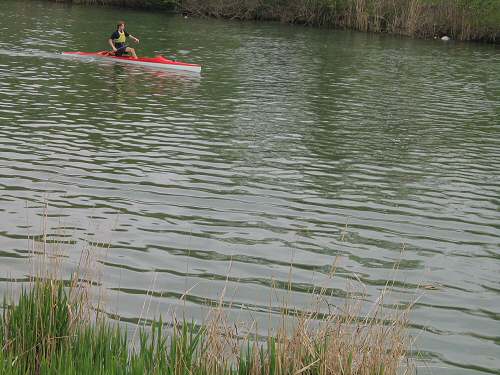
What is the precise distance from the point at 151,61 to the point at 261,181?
13230mm

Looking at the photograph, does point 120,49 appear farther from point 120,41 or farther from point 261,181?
point 261,181

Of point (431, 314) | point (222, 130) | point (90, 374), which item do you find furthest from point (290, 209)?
point (90, 374)

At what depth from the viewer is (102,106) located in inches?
781

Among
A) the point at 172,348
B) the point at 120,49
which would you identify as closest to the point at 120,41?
the point at 120,49

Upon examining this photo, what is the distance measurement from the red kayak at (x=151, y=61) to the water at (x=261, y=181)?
0.27 metres

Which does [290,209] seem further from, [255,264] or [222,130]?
[222,130]

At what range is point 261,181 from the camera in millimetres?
13820

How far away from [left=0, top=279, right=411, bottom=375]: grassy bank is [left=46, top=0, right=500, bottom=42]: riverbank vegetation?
117 ft

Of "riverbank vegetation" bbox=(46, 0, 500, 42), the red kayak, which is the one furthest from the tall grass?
"riverbank vegetation" bbox=(46, 0, 500, 42)

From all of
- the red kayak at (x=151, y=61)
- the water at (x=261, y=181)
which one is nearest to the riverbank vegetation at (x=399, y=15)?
the water at (x=261, y=181)

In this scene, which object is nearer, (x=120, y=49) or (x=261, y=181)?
(x=261, y=181)

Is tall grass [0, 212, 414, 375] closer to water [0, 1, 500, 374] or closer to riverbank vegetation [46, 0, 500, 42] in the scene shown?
water [0, 1, 500, 374]

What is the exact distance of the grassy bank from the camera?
5566mm

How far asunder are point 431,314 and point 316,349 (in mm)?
3279
